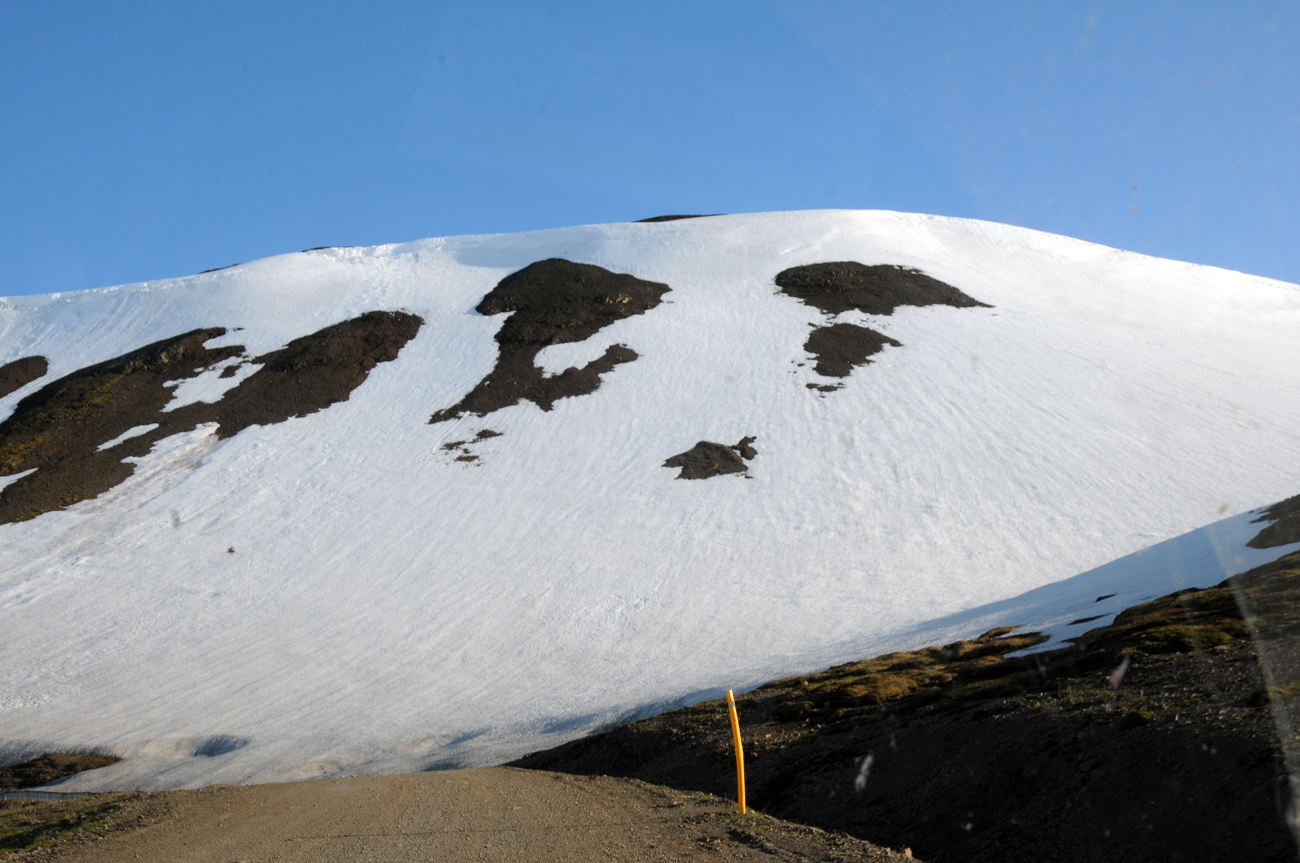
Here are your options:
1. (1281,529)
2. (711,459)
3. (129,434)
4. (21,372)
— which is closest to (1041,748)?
(1281,529)

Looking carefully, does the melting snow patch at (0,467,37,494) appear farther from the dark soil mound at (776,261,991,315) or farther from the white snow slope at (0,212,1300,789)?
the dark soil mound at (776,261,991,315)

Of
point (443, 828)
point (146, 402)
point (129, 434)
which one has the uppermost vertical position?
point (146, 402)

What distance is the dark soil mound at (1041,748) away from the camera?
6.39m

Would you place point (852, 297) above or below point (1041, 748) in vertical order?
above

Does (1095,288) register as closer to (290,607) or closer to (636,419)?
(636,419)

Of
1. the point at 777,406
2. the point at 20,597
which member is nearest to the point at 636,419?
the point at 777,406

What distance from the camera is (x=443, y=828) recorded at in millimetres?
7715

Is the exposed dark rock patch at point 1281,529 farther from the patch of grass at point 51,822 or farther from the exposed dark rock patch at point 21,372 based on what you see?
the exposed dark rock patch at point 21,372

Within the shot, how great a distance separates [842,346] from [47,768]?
3507cm

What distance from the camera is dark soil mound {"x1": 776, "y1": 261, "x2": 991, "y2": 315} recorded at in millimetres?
46156

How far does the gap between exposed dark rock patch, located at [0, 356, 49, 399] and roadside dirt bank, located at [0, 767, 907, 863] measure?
4287 cm

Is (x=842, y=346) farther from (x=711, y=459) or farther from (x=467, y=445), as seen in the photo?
(x=467, y=445)

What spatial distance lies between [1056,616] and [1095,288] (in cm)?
4193

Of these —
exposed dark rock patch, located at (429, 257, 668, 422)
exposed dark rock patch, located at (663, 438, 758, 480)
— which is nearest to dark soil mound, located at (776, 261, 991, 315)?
exposed dark rock patch, located at (429, 257, 668, 422)
